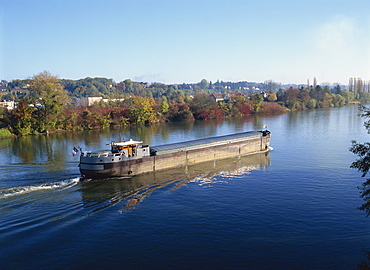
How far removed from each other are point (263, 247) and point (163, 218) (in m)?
7.07

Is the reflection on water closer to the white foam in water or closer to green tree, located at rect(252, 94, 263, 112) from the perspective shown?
the white foam in water

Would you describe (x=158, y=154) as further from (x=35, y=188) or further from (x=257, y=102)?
(x=257, y=102)

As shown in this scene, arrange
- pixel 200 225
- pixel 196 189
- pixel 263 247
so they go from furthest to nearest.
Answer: pixel 196 189 → pixel 200 225 → pixel 263 247

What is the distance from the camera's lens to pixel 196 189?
28.3 metres

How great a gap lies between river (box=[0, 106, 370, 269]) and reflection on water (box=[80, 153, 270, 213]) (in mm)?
90

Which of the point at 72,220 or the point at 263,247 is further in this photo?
the point at 72,220

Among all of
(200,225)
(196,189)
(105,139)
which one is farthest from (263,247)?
(105,139)

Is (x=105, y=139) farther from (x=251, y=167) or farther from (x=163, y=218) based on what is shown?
(x=163, y=218)

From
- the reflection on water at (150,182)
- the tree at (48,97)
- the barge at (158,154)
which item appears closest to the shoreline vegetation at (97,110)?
the tree at (48,97)

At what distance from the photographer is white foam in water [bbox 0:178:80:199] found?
25.8 m

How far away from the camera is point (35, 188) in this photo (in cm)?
2700

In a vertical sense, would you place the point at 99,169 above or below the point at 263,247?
above

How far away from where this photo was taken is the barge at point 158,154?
1203 inches

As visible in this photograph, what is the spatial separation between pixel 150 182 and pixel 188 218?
9058 millimetres
